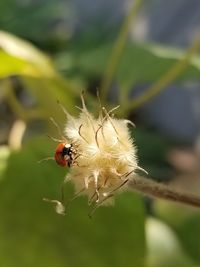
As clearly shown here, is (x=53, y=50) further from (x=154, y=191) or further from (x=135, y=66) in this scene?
(x=154, y=191)

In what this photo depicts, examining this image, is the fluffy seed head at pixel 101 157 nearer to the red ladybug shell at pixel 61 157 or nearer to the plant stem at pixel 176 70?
the red ladybug shell at pixel 61 157

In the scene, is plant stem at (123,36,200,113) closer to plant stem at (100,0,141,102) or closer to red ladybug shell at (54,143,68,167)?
plant stem at (100,0,141,102)

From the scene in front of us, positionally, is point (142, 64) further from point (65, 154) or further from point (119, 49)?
point (65, 154)

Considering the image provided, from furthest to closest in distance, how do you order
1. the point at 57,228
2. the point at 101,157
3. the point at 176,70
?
the point at 176,70, the point at 57,228, the point at 101,157

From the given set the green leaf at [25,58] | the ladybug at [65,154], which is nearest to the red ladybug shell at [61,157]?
the ladybug at [65,154]

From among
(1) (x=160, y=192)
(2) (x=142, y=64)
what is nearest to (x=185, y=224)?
(2) (x=142, y=64)

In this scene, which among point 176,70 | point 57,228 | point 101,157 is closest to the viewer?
point 101,157

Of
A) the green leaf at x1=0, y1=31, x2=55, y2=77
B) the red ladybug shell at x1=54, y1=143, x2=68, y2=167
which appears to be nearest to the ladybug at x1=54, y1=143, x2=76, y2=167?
the red ladybug shell at x1=54, y1=143, x2=68, y2=167
